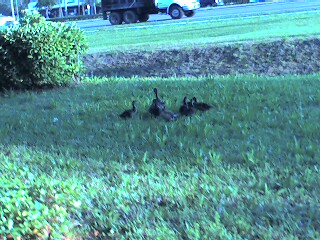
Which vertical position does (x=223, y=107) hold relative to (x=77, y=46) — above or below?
below

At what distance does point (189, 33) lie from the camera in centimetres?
1802

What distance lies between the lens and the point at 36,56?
9.03 meters

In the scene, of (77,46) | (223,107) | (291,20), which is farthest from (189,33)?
(223,107)

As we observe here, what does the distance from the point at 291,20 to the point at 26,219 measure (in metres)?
17.8

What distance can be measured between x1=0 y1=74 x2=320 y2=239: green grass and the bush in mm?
1442

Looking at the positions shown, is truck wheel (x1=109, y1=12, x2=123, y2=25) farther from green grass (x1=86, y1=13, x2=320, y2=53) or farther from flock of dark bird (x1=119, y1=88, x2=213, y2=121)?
flock of dark bird (x1=119, y1=88, x2=213, y2=121)

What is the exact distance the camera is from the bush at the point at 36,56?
905 centimetres

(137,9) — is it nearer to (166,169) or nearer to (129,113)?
(129,113)

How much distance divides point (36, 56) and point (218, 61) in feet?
18.2

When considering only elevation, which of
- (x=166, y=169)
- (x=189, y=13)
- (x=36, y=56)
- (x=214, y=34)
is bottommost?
(x=166, y=169)

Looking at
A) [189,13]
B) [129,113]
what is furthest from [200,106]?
[189,13]

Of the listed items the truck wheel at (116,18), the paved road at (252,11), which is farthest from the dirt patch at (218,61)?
the truck wheel at (116,18)

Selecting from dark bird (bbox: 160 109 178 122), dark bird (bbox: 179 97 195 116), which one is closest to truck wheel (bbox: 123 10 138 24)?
dark bird (bbox: 179 97 195 116)

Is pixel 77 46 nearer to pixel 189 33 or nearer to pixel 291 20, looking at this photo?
pixel 189 33
